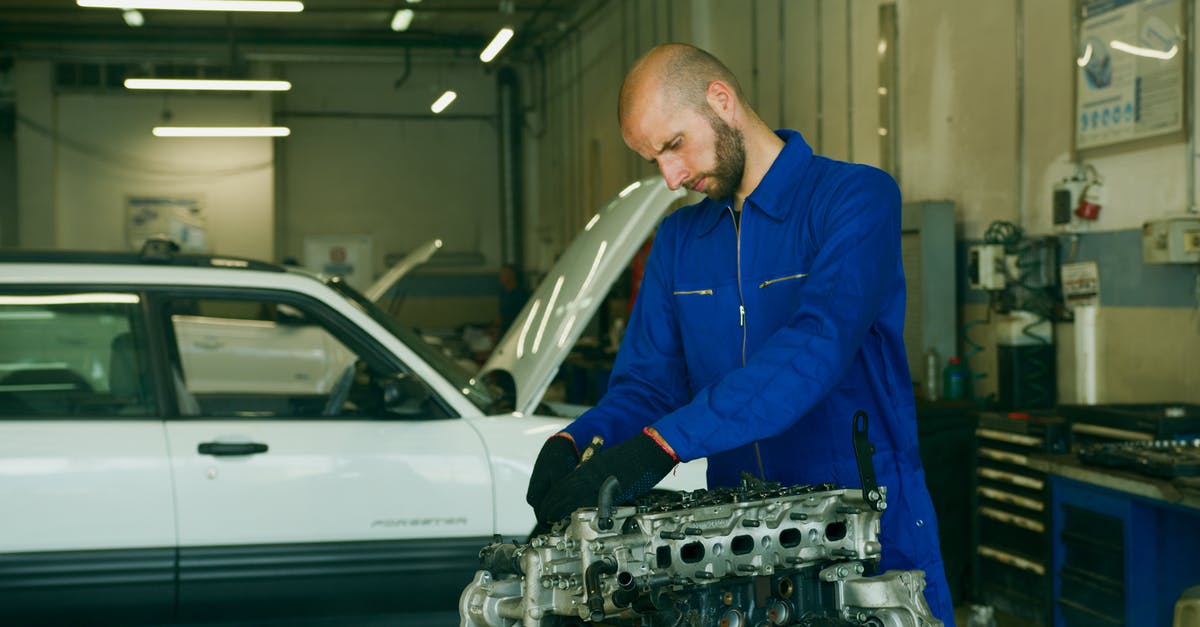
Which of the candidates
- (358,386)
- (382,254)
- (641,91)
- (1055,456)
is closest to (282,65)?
(382,254)

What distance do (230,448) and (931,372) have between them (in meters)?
3.34

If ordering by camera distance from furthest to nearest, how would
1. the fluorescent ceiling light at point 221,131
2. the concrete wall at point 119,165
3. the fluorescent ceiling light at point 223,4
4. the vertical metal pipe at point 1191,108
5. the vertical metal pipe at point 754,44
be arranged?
the concrete wall at point 119,165
the fluorescent ceiling light at point 221,131
the vertical metal pipe at point 754,44
the fluorescent ceiling light at point 223,4
the vertical metal pipe at point 1191,108

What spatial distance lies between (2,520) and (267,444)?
2.46 ft

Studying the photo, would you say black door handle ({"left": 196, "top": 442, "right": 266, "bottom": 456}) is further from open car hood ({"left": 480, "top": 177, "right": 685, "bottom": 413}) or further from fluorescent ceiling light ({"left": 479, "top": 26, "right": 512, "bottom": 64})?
fluorescent ceiling light ({"left": 479, "top": 26, "right": 512, "bottom": 64})

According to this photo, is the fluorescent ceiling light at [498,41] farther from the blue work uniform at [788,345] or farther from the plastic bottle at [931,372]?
the blue work uniform at [788,345]

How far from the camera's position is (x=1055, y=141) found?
196 inches

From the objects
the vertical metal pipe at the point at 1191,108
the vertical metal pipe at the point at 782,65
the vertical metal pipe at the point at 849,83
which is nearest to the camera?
the vertical metal pipe at the point at 1191,108

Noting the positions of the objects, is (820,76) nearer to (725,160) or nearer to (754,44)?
(754,44)

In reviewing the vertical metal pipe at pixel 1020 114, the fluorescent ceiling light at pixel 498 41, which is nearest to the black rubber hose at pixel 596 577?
the vertical metal pipe at pixel 1020 114

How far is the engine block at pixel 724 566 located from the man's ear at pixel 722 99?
62 centimetres

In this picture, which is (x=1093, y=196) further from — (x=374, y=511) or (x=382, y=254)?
(x=382, y=254)

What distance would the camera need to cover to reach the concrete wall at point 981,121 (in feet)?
14.6

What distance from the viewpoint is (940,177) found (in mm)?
5906

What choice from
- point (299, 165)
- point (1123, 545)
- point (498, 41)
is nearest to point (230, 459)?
point (1123, 545)
